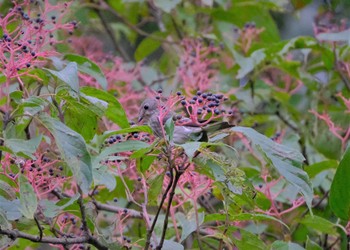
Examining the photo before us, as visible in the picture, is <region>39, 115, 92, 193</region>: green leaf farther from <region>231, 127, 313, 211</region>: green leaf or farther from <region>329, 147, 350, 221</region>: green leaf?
<region>329, 147, 350, 221</region>: green leaf

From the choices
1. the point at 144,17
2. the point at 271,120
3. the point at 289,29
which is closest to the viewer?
the point at 271,120

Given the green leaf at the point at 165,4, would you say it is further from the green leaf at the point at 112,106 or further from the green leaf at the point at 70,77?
the green leaf at the point at 70,77

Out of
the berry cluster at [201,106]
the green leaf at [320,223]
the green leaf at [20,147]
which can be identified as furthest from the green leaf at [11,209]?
the green leaf at [320,223]

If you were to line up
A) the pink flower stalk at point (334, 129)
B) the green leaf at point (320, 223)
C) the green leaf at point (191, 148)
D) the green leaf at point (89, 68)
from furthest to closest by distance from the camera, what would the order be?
1. the pink flower stalk at point (334, 129)
2. the green leaf at point (89, 68)
3. the green leaf at point (320, 223)
4. the green leaf at point (191, 148)

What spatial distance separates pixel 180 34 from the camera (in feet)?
10.0

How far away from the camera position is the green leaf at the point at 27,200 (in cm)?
119

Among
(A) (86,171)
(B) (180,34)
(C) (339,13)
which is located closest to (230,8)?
(B) (180,34)

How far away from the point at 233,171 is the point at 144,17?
7.32 ft

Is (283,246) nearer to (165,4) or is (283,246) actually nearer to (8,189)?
(8,189)

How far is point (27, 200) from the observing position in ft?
3.96

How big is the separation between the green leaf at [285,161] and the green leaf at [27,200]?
1.22ft

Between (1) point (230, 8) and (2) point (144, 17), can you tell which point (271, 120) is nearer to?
(1) point (230, 8)

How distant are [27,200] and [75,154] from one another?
0.11 m

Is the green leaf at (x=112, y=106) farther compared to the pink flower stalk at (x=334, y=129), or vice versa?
the pink flower stalk at (x=334, y=129)
